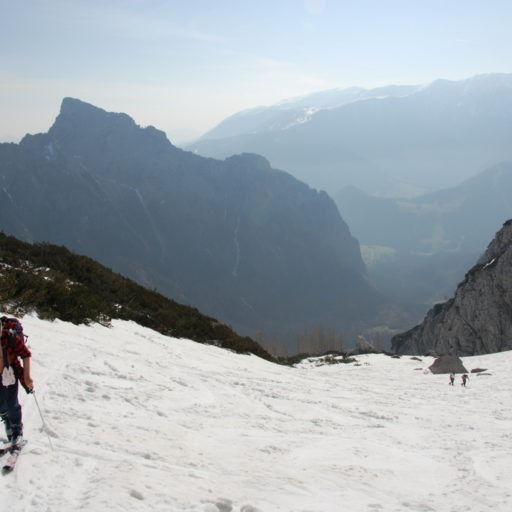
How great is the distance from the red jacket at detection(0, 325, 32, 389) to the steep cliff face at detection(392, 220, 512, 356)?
52.6 meters

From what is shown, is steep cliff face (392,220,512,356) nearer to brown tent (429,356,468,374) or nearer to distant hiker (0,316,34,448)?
brown tent (429,356,468,374)

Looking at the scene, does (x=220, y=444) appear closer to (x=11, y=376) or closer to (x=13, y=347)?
(x=11, y=376)

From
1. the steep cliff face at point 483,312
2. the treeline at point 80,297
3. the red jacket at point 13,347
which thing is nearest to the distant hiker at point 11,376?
the red jacket at point 13,347

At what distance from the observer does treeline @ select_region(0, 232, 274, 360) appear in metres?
13.6

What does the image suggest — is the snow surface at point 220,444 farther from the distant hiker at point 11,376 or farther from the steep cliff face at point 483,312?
the steep cliff face at point 483,312

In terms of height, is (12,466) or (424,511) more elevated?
(12,466)

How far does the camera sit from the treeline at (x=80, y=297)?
13562 mm

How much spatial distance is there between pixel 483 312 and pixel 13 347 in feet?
188

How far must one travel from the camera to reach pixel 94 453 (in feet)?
19.3

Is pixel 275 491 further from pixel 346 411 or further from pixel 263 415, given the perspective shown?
pixel 346 411

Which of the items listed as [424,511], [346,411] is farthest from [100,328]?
[424,511]

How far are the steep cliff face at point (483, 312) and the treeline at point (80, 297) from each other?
37.8 metres

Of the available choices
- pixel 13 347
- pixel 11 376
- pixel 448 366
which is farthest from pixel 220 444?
pixel 448 366

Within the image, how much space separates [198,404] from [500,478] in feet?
19.3
